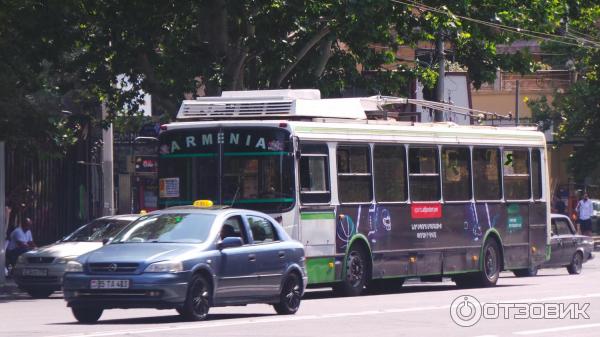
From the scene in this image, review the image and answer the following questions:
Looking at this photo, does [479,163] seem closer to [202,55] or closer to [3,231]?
[202,55]

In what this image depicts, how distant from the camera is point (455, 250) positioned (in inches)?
1043

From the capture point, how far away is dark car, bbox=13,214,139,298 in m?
25.2

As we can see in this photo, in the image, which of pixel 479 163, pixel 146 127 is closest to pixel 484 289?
pixel 479 163

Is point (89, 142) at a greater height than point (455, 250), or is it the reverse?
point (89, 142)

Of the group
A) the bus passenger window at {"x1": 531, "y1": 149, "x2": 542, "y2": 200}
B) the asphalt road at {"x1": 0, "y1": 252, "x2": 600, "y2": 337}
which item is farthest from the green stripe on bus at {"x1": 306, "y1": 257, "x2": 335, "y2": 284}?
the bus passenger window at {"x1": 531, "y1": 149, "x2": 542, "y2": 200}

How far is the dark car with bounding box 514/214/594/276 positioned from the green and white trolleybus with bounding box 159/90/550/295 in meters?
4.30

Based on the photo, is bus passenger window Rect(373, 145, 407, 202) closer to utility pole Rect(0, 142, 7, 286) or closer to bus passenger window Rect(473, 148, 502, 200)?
bus passenger window Rect(473, 148, 502, 200)

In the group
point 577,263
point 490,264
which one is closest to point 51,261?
point 490,264

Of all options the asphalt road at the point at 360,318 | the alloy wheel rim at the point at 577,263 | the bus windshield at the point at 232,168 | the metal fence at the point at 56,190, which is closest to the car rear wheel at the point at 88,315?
the asphalt road at the point at 360,318

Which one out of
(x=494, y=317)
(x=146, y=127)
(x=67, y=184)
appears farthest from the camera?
(x=67, y=184)

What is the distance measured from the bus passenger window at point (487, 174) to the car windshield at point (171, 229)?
1097 cm

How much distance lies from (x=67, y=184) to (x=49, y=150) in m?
7.41

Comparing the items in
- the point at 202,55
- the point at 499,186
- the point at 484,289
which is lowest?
the point at 484,289

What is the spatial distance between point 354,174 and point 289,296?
5.74 m
